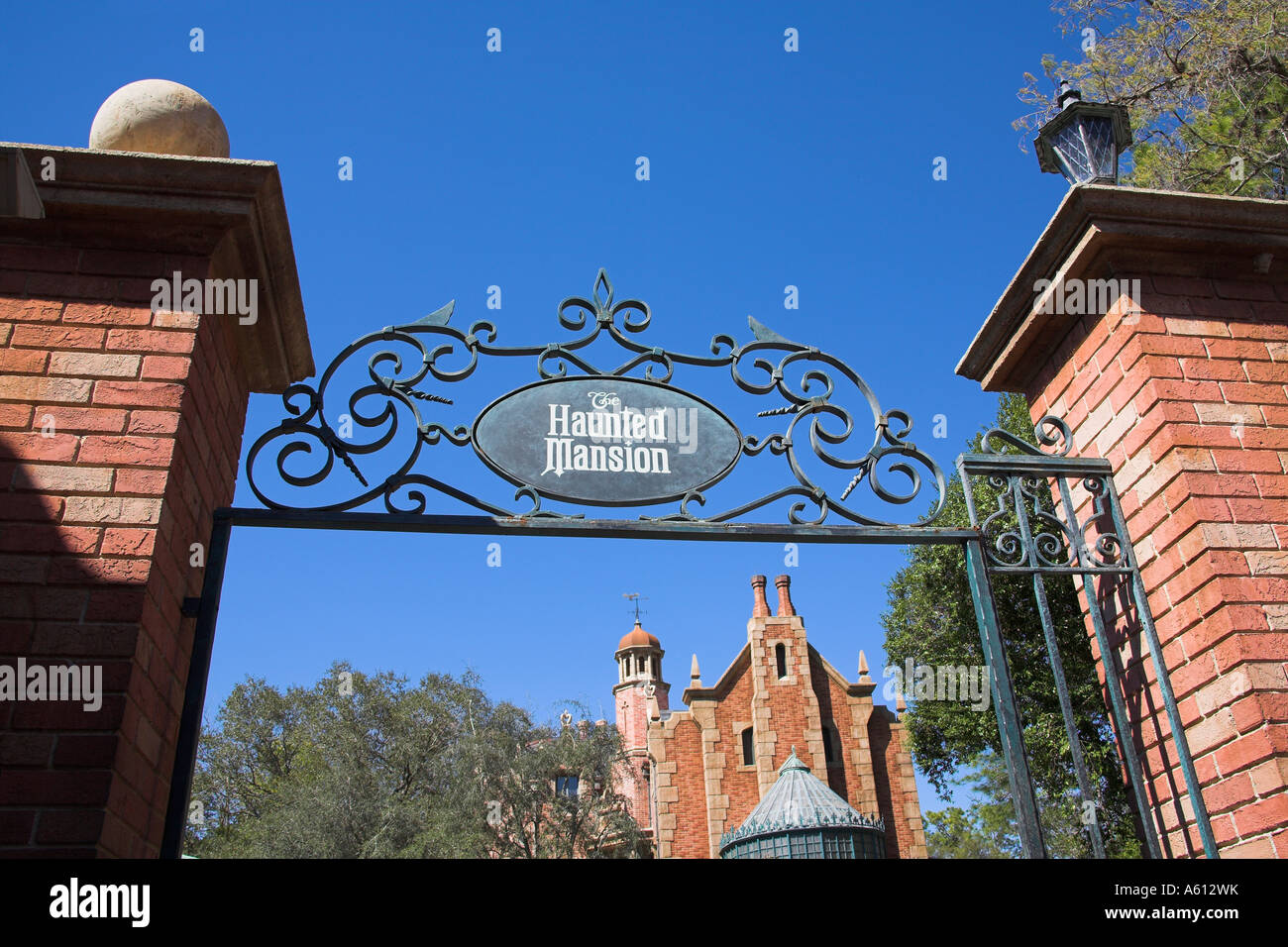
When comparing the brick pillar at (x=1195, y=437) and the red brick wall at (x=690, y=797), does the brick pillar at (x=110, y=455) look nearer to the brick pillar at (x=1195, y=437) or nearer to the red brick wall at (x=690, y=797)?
the brick pillar at (x=1195, y=437)

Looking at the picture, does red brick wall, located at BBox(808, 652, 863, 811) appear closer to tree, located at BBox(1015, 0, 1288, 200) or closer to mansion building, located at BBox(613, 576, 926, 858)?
mansion building, located at BBox(613, 576, 926, 858)

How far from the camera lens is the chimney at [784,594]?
1219 inches

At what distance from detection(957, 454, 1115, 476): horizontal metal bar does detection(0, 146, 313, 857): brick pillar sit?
3.07m

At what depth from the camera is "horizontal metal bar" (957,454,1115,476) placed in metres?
4.19

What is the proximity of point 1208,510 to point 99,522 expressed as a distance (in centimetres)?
404

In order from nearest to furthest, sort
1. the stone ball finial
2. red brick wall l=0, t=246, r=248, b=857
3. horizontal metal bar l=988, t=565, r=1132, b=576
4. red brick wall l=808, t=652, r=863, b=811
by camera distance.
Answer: red brick wall l=0, t=246, r=248, b=857
the stone ball finial
horizontal metal bar l=988, t=565, r=1132, b=576
red brick wall l=808, t=652, r=863, b=811

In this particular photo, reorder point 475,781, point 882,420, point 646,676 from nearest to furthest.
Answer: point 882,420
point 475,781
point 646,676

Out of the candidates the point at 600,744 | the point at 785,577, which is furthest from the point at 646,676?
the point at 600,744

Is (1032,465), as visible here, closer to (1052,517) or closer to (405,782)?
(1052,517)

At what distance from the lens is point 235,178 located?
3568 millimetres

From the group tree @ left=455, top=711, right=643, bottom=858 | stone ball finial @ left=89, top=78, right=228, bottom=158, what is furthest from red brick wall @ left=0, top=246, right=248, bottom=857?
tree @ left=455, top=711, right=643, bottom=858

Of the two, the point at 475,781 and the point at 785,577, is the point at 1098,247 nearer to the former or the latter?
the point at 475,781

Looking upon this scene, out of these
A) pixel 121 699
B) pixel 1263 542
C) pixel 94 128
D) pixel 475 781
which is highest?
pixel 475 781

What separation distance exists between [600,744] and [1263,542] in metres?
21.8
